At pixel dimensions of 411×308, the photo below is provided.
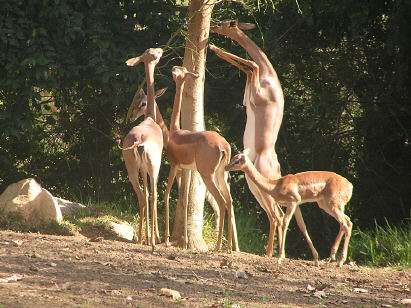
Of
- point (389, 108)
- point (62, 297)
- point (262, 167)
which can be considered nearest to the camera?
point (62, 297)

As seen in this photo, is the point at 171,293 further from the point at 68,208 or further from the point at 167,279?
the point at 68,208

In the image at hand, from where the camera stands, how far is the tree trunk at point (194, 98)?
701 centimetres

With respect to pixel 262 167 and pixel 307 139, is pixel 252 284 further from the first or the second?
pixel 307 139

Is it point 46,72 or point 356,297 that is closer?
point 356,297

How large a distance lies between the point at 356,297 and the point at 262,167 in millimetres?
2060

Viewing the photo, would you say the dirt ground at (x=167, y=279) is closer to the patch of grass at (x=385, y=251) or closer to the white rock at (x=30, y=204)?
the patch of grass at (x=385, y=251)

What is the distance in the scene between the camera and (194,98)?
7.04 m

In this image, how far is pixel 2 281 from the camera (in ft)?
14.2

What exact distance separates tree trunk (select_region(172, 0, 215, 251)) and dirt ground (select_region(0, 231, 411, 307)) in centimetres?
77

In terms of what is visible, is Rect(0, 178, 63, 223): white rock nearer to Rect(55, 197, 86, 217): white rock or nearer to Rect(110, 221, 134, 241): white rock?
Rect(55, 197, 86, 217): white rock

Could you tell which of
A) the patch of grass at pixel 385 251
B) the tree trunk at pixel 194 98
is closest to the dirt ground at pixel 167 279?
the patch of grass at pixel 385 251

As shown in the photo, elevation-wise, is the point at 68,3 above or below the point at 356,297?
above

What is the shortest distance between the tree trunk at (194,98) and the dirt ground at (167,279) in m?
0.77

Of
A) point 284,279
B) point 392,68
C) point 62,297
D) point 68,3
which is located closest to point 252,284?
point 284,279
